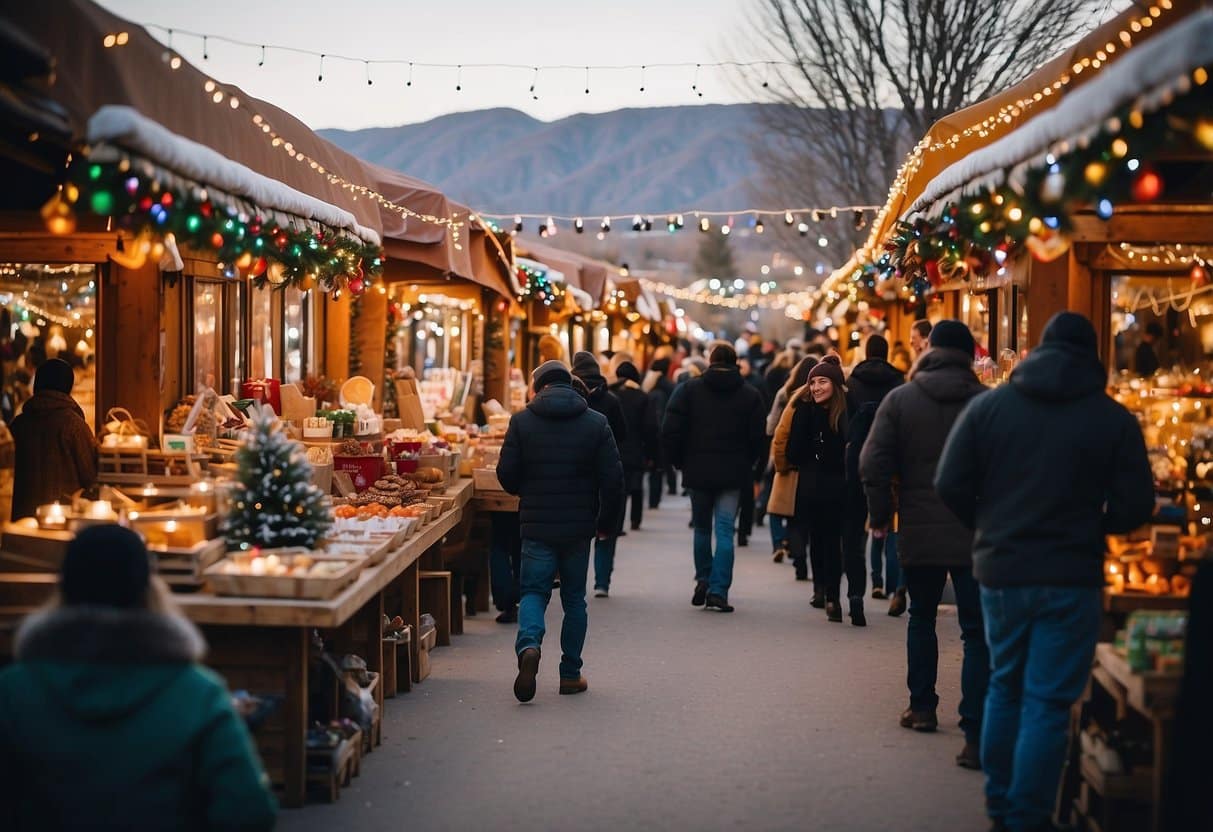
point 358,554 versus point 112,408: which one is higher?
point 112,408

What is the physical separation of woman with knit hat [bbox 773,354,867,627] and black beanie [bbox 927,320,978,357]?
12.2 feet

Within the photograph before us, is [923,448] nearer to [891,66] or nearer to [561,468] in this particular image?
[561,468]

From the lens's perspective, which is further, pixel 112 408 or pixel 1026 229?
pixel 112 408

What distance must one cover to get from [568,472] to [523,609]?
2.70 feet

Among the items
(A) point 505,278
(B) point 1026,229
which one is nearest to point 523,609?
(B) point 1026,229

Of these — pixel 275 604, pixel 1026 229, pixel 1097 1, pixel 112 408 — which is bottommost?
pixel 275 604

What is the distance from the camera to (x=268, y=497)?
7.30 metres

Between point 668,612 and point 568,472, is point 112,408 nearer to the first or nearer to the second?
point 568,472

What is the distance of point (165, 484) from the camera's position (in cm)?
864

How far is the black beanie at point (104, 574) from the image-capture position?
12.9 feet

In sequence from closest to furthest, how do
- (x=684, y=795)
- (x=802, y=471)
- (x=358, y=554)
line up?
(x=684, y=795) → (x=358, y=554) → (x=802, y=471)

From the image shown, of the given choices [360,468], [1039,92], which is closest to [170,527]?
[360,468]

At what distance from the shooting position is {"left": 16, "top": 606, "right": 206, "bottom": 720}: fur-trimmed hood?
383 cm

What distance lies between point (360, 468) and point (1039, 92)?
4956 mm
